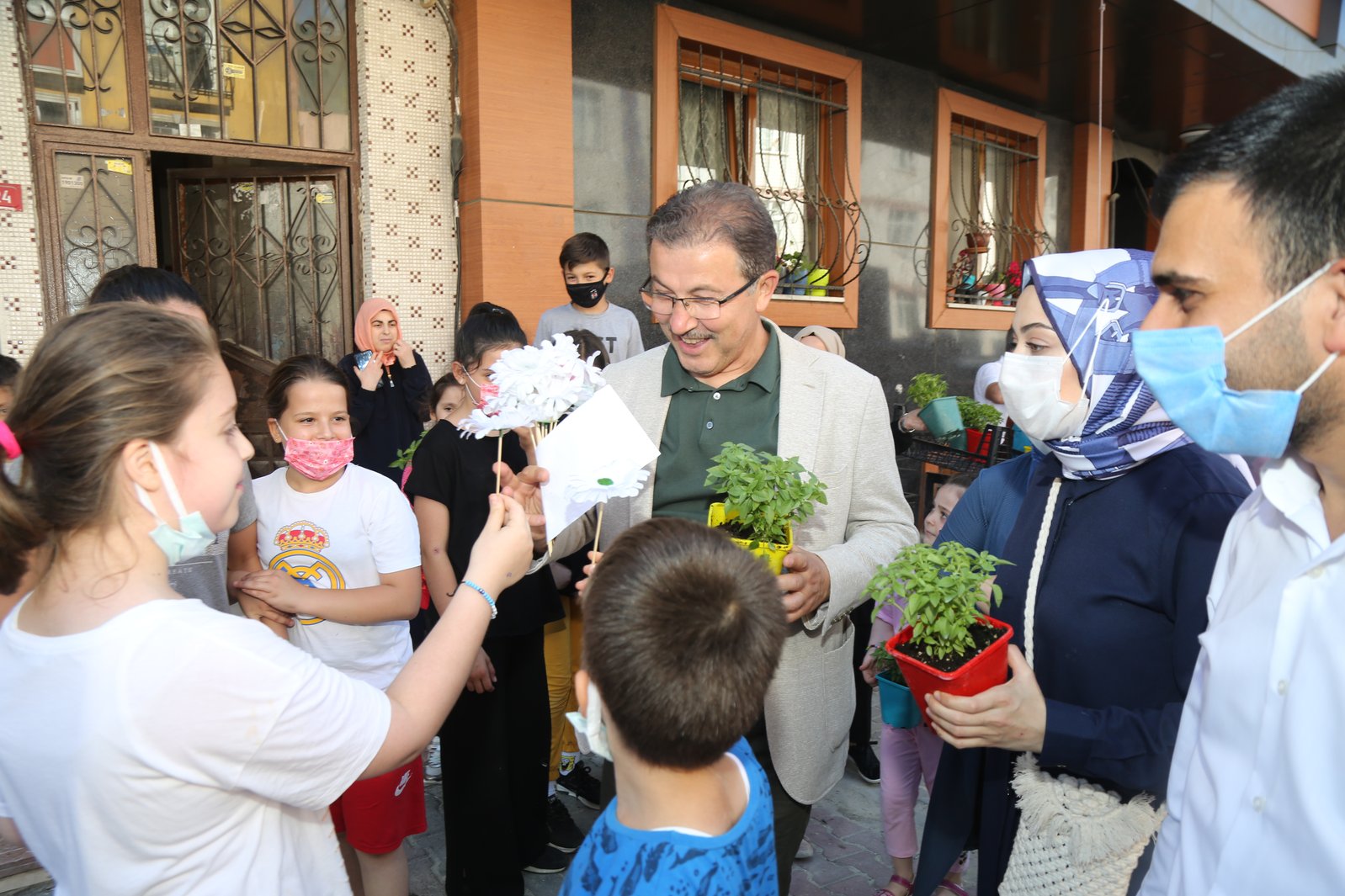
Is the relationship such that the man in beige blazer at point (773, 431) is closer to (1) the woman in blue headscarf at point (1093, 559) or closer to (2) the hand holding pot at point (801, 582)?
(2) the hand holding pot at point (801, 582)

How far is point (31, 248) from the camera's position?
4.42m

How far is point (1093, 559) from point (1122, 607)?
0.11 metres

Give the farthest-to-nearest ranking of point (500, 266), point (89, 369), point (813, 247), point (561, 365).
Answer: point (813, 247) → point (500, 266) → point (561, 365) → point (89, 369)

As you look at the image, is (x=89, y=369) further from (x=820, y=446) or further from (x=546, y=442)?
(x=820, y=446)

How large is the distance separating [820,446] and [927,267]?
7.23 metres

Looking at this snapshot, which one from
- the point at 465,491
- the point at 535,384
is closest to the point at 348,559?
the point at 465,491

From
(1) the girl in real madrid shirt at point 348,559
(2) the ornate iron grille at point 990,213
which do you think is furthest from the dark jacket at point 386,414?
(2) the ornate iron grille at point 990,213

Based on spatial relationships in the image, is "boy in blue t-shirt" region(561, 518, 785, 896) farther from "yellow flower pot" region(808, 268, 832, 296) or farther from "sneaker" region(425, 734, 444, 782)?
"yellow flower pot" region(808, 268, 832, 296)

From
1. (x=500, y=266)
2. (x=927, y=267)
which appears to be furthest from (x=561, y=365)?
(x=927, y=267)

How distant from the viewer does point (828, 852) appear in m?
3.38

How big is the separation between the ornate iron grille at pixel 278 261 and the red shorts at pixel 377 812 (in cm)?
359

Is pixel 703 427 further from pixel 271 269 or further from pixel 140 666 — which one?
pixel 271 269

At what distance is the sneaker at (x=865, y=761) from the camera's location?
3.96m

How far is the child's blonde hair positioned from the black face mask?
152 inches
